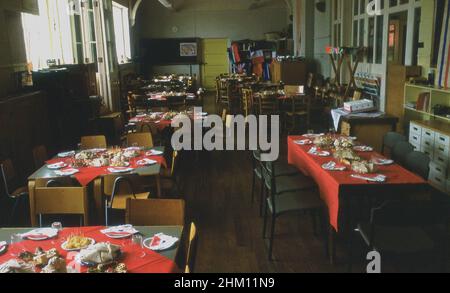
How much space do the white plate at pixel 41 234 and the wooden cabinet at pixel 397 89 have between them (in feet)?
20.3

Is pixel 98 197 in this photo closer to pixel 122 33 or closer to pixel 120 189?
pixel 120 189

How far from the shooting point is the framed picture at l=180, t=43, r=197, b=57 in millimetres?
20047

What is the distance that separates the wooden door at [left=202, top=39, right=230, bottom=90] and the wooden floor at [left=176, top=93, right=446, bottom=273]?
14.4m

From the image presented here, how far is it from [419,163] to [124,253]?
301 centimetres

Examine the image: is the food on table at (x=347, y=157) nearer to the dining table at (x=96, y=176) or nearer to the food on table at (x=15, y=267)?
the dining table at (x=96, y=176)

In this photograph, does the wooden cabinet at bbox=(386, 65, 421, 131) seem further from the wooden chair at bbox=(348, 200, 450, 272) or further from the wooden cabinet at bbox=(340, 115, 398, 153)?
the wooden chair at bbox=(348, 200, 450, 272)

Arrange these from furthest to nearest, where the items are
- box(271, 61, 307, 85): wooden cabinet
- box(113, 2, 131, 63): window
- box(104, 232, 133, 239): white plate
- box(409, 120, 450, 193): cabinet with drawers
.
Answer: box(113, 2, 131, 63): window → box(271, 61, 307, 85): wooden cabinet → box(409, 120, 450, 193): cabinet with drawers → box(104, 232, 133, 239): white plate

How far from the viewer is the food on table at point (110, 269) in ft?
8.14

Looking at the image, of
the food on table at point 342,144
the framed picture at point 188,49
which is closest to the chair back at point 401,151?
the food on table at point 342,144

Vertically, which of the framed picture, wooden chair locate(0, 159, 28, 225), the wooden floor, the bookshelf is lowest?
the wooden floor

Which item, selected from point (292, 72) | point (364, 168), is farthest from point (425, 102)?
point (292, 72)

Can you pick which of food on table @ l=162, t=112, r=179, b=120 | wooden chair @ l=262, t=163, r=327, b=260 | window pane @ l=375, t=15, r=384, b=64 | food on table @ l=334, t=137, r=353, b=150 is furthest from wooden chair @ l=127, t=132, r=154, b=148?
window pane @ l=375, t=15, r=384, b=64

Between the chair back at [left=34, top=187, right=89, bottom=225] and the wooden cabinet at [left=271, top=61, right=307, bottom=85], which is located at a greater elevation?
the wooden cabinet at [left=271, top=61, right=307, bottom=85]
